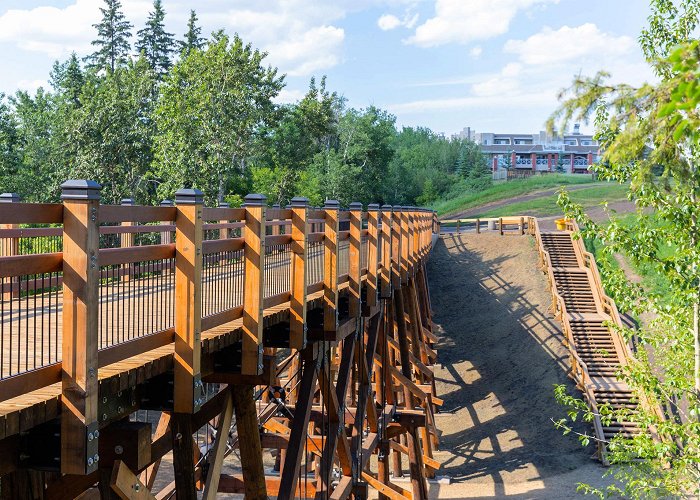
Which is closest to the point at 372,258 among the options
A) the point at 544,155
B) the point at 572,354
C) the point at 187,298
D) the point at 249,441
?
the point at 249,441

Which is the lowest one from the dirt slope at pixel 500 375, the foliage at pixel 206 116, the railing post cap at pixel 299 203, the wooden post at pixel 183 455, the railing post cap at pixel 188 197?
the dirt slope at pixel 500 375

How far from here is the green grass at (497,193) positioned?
6770 centimetres

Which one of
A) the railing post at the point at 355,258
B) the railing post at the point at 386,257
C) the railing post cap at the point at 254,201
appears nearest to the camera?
the railing post cap at the point at 254,201

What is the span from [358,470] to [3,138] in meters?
26.8

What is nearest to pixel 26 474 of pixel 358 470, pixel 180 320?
pixel 180 320

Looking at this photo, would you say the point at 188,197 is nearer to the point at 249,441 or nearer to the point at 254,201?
the point at 254,201

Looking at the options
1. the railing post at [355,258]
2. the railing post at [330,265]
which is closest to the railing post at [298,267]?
the railing post at [330,265]

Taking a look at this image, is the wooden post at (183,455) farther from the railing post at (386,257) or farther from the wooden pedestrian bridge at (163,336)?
the railing post at (386,257)

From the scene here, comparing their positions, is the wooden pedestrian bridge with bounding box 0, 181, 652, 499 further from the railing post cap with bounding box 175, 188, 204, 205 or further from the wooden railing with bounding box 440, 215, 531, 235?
the wooden railing with bounding box 440, 215, 531, 235

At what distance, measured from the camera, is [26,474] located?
Answer: 4.10 meters

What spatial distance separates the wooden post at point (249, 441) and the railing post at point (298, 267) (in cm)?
84

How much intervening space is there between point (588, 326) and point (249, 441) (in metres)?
A: 19.9

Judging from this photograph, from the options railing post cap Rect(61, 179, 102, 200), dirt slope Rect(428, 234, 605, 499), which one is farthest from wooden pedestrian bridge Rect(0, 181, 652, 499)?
dirt slope Rect(428, 234, 605, 499)

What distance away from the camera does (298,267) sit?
613cm
